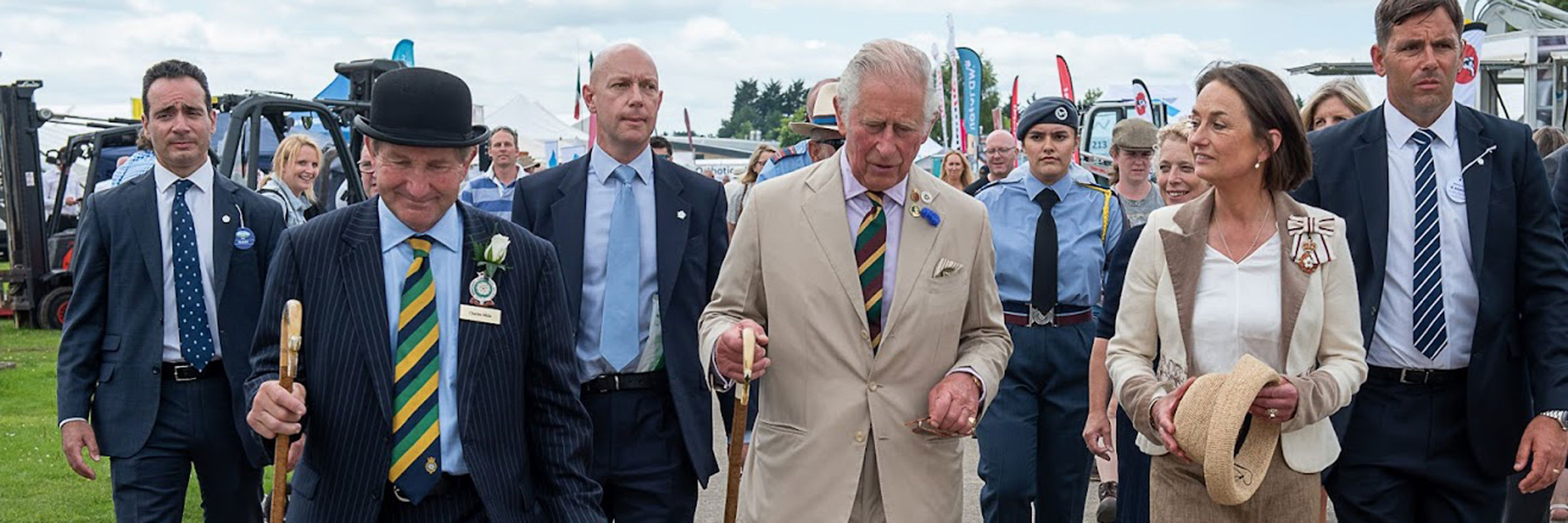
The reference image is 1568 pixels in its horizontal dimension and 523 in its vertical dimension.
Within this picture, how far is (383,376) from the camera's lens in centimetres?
362

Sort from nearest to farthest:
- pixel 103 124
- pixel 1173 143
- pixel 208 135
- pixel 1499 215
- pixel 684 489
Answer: pixel 1499 215, pixel 684 489, pixel 208 135, pixel 1173 143, pixel 103 124

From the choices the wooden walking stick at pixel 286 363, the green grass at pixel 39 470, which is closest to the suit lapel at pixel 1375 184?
the wooden walking stick at pixel 286 363

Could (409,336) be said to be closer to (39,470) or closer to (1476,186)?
(1476,186)

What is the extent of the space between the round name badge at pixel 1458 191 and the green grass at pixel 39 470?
5.82 m

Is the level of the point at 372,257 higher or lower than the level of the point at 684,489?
higher

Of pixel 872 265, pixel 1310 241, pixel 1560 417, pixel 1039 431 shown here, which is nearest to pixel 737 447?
pixel 872 265

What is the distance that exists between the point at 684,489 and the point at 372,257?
1.76 m

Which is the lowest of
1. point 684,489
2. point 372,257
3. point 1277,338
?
point 684,489

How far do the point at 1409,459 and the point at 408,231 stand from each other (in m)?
2.94

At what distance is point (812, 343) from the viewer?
403cm

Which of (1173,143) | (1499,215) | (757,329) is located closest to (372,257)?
(757,329)

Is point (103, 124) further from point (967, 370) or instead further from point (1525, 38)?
point (967, 370)

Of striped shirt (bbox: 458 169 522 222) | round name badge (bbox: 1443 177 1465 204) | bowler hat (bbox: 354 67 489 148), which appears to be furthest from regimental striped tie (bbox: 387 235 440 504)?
striped shirt (bbox: 458 169 522 222)

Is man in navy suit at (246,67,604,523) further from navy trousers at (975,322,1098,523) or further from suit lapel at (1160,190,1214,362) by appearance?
navy trousers at (975,322,1098,523)
